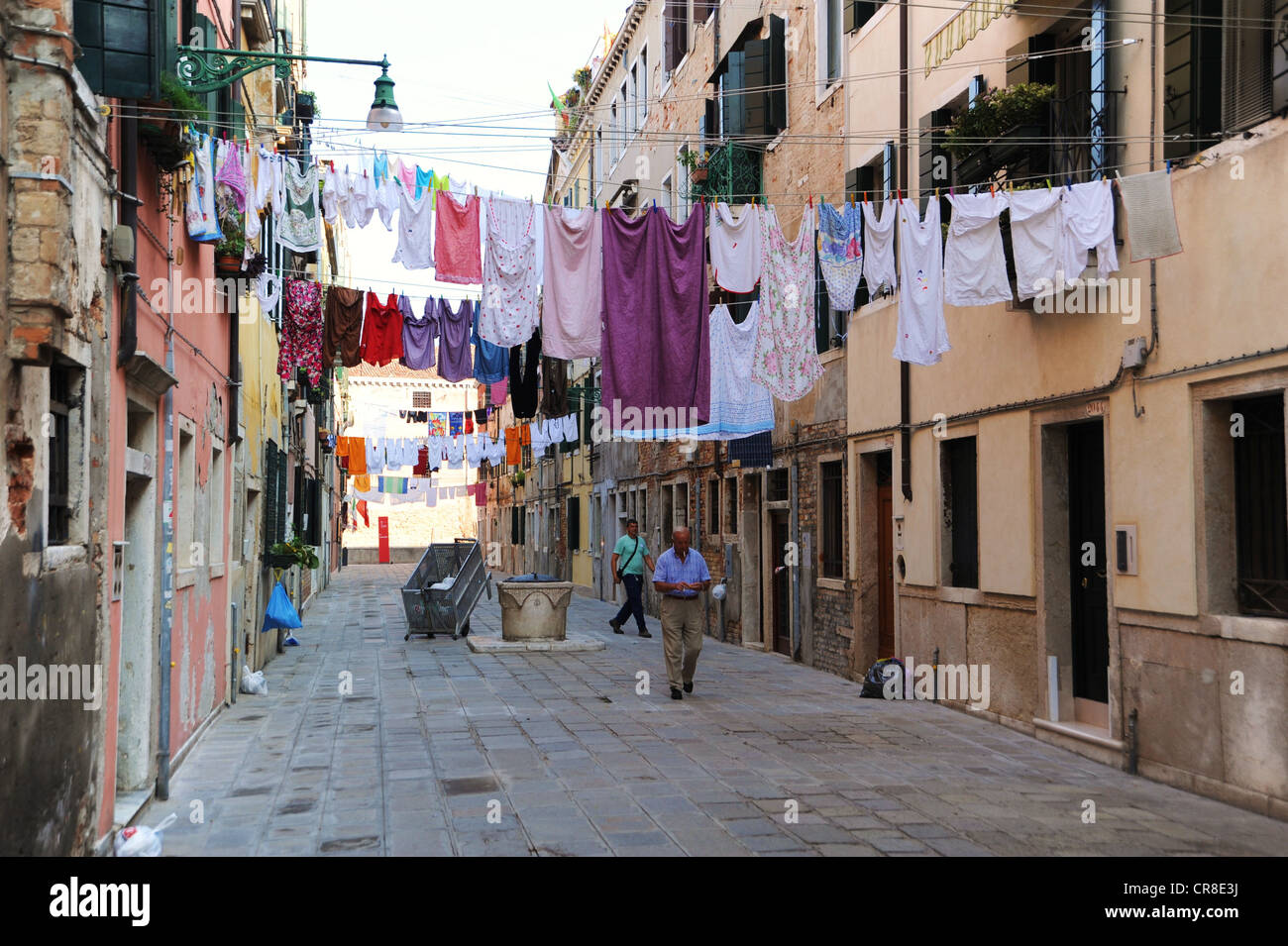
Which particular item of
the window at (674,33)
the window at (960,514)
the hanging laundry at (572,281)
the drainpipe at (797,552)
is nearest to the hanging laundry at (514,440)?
the window at (674,33)

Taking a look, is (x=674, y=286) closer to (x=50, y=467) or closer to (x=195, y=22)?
(x=195, y=22)

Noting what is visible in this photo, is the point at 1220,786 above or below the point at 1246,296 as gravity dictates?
below

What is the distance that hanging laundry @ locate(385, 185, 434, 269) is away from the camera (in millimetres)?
10344

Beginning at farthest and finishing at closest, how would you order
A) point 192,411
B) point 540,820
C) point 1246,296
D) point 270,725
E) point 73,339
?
point 270,725 < point 192,411 < point 1246,296 < point 540,820 < point 73,339

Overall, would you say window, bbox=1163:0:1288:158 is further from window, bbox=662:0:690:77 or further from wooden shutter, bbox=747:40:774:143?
window, bbox=662:0:690:77

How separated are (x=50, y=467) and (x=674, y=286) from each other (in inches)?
264

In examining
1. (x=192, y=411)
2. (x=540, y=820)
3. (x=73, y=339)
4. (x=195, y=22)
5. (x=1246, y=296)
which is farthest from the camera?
(x=192, y=411)

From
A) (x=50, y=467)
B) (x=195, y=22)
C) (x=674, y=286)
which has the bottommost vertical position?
(x=50, y=467)

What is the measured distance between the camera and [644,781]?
8.19 m

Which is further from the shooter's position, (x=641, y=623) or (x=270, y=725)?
(x=641, y=623)

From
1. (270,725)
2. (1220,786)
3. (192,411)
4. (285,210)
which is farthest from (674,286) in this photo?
(1220,786)

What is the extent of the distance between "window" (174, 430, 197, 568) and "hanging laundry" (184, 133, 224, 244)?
59.3 inches

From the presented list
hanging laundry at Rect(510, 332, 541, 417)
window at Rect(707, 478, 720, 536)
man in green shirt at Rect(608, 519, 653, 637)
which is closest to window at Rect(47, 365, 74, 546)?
hanging laundry at Rect(510, 332, 541, 417)
